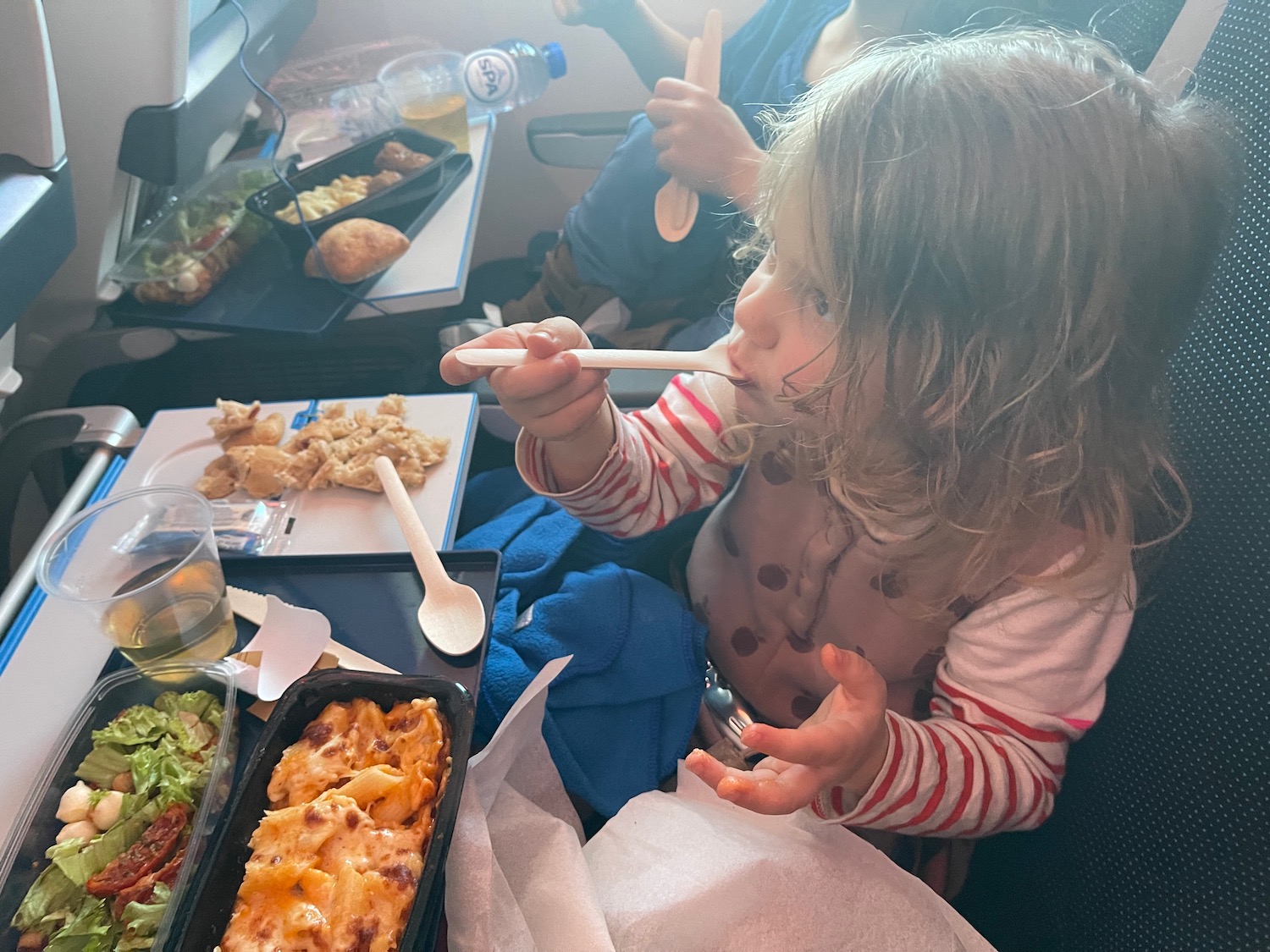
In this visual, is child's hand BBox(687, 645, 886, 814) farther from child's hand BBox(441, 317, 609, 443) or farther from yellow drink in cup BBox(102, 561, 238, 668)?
yellow drink in cup BBox(102, 561, 238, 668)

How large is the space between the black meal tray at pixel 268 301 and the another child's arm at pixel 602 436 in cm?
39

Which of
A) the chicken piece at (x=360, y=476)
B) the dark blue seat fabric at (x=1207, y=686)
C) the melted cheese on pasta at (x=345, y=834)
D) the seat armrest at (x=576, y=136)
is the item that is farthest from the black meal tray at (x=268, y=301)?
the dark blue seat fabric at (x=1207, y=686)

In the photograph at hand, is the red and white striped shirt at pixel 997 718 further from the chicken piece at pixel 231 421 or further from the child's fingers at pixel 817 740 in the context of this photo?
the chicken piece at pixel 231 421

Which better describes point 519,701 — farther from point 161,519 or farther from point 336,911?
point 161,519

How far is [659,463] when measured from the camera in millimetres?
766

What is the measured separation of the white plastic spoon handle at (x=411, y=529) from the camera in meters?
0.67

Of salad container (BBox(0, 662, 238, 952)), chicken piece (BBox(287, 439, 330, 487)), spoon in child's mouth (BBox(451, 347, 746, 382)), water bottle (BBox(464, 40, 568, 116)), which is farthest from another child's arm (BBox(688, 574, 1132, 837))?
water bottle (BBox(464, 40, 568, 116))

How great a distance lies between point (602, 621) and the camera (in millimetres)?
720

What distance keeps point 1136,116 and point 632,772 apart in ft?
1.99

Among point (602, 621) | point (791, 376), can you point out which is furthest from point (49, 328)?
point (791, 376)

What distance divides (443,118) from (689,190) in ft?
1.60

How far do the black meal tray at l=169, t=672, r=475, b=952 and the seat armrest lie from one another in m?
1.14

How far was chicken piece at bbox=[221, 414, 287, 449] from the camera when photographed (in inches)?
32.1

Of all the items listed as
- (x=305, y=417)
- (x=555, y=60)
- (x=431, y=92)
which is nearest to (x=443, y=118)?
(x=431, y=92)
